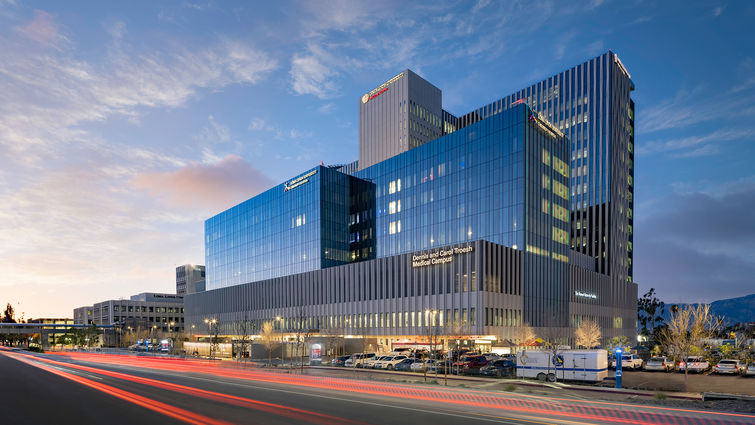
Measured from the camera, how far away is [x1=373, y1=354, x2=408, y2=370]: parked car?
194 ft

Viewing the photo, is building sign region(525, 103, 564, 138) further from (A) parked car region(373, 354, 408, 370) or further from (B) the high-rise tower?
(A) parked car region(373, 354, 408, 370)

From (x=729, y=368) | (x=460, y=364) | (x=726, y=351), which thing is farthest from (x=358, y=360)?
(x=726, y=351)

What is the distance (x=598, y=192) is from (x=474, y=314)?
8310 centimetres

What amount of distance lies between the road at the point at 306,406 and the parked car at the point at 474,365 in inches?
613

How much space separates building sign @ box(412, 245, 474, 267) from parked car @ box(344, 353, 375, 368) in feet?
91.8

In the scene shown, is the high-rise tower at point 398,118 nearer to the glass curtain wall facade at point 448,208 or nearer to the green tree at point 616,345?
the glass curtain wall facade at point 448,208

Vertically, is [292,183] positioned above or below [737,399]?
above

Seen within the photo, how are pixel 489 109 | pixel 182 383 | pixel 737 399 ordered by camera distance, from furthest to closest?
pixel 489 109 → pixel 182 383 → pixel 737 399

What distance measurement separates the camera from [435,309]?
87875 millimetres

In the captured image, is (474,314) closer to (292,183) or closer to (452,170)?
(452,170)

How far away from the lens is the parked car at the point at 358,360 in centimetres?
6188

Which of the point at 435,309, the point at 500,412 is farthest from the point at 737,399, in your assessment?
the point at 435,309

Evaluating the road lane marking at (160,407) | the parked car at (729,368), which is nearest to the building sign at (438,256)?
the parked car at (729,368)

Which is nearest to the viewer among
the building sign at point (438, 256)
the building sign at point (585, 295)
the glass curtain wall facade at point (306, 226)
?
the building sign at point (438, 256)
